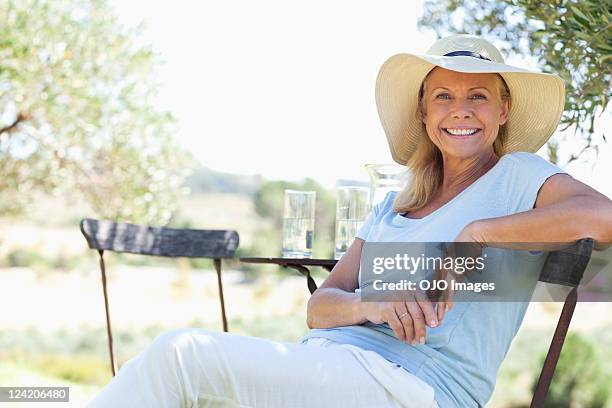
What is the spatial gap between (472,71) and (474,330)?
2.08ft

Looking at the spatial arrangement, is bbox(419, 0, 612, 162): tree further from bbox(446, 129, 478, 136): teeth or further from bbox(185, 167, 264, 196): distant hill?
bbox(185, 167, 264, 196): distant hill

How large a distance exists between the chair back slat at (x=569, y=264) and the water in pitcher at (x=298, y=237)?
5.18ft

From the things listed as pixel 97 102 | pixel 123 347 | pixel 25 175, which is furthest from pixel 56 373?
pixel 97 102

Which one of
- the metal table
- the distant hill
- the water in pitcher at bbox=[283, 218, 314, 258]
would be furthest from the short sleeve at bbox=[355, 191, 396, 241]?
the distant hill

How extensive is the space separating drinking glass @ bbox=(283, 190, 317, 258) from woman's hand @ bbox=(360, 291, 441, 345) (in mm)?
1409

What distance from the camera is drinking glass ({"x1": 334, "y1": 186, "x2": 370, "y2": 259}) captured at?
3369 millimetres

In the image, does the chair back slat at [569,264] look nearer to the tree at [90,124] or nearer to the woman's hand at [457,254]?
the woman's hand at [457,254]

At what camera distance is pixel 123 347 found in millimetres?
15414

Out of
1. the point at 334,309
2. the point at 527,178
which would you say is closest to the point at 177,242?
the point at 334,309

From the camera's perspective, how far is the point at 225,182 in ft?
85.8

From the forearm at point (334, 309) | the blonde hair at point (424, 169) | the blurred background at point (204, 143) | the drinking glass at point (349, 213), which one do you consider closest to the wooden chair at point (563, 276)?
the forearm at point (334, 309)

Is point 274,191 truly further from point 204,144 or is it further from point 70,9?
point 70,9

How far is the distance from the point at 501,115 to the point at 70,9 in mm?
5518

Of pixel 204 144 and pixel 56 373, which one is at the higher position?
pixel 204 144
